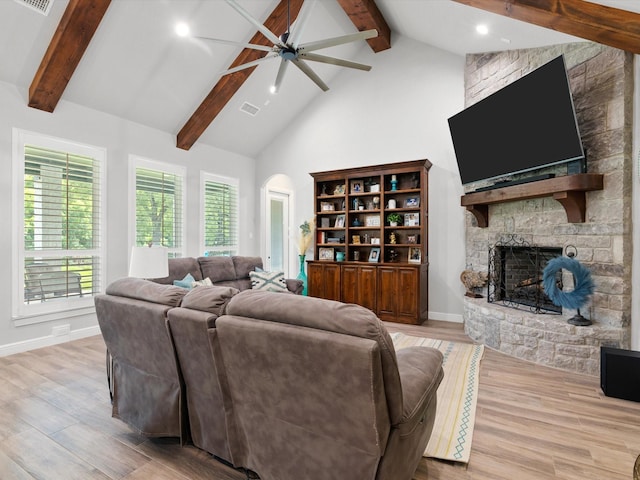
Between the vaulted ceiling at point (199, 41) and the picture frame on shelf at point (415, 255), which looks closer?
the vaulted ceiling at point (199, 41)

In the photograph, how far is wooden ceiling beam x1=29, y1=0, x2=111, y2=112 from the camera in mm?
3336

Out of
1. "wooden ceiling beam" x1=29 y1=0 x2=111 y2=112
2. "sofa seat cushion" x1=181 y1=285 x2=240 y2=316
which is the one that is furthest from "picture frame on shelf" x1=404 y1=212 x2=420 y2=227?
"wooden ceiling beam" x1=29 y1=0 x2=111 y2=112

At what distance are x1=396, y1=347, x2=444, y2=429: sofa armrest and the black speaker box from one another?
→ 74.7 inches

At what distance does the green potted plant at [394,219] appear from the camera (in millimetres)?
5387

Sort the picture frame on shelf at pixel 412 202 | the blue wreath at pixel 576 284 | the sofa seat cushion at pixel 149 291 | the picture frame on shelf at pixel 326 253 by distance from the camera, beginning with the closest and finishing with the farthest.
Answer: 1. the sofa seat cushion at pixel 149 291
2. the blue wreath at pixel 576 284
3. the picture frame on shelf at pixel 412 202
4. the picture frame on shelf at pixel 326 253

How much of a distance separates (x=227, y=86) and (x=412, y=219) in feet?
11.2

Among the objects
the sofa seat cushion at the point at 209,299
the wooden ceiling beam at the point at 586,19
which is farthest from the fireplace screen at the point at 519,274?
the sofa seat cushion at the point at 209,299

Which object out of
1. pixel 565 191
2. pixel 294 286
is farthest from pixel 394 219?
pixel 565 191

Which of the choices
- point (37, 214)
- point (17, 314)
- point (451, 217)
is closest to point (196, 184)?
point (37, 214)

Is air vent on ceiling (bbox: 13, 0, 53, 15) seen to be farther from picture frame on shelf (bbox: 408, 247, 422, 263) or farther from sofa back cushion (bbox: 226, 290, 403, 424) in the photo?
picture frame on shelf (bbox: 408, 247, 422, 263)

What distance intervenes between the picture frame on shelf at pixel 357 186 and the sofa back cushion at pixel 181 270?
2.78 m

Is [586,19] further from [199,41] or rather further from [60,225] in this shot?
[60,225]

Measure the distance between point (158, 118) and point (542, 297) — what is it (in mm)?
5697

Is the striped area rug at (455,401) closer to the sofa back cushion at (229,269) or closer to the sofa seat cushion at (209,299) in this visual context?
the sofa seat cushion at (209,299)
